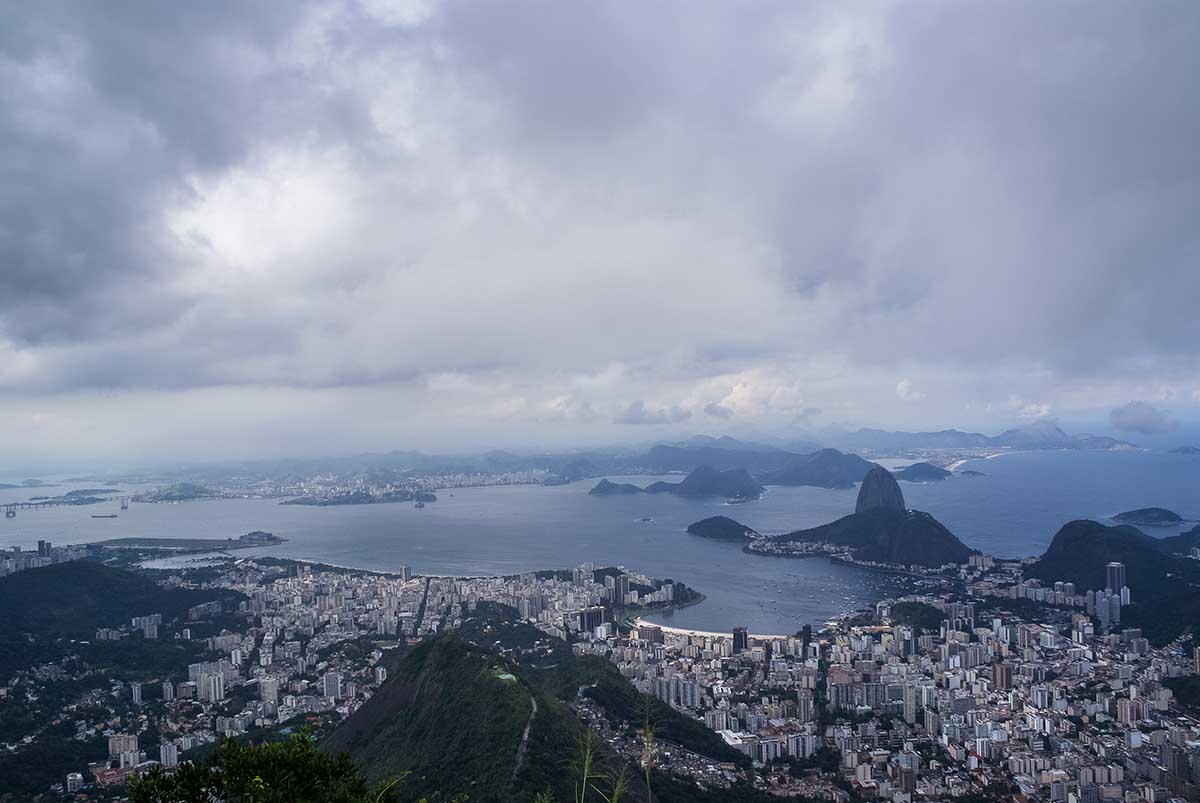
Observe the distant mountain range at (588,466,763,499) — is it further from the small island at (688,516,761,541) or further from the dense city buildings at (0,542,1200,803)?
the dense city buildings at (0,542,1200,803)

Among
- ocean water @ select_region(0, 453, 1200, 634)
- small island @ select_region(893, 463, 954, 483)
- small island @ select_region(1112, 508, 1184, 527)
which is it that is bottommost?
ocean water @ select_region(0, 453, 1200, 634)

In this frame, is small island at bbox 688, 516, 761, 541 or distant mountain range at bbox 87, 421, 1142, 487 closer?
small island at bbox 688, 516, 761, 541

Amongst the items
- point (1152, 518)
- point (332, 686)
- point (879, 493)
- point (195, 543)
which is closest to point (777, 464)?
point (879, 493)

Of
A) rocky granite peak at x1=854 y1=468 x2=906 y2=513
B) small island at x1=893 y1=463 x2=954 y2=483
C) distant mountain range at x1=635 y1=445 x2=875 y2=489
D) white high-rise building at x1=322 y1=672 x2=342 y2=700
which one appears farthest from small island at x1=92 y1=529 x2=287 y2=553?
small island at x1=893 y1=463 x2=954 y2=483

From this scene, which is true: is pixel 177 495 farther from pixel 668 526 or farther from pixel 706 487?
pixel 706 487

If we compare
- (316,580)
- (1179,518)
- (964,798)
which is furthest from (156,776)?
(1179,518)

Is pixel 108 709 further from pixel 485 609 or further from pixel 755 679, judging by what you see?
pixel 755 679
